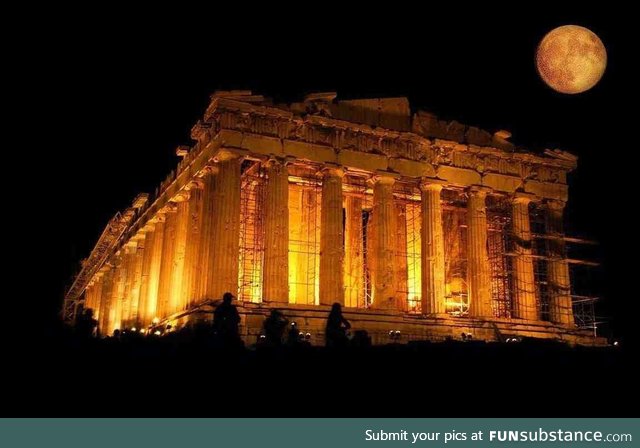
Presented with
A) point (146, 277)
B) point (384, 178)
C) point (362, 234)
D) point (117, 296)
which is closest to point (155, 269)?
point (146, 277)

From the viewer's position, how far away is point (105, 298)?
52.2 m

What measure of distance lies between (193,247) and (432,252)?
1093 cm

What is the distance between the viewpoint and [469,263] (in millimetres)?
35781

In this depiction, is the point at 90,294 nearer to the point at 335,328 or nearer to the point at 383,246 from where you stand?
the point at 383,246

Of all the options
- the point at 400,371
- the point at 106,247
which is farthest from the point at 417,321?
the point at 106,247

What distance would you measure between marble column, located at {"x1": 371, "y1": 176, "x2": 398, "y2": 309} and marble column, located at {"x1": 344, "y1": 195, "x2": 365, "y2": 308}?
1.69m

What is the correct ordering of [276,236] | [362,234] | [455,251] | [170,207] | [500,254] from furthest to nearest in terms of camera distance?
[455,251] < [170,207] < [362,234] < [500,254] < [276,236]

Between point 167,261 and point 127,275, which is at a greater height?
point 127,275

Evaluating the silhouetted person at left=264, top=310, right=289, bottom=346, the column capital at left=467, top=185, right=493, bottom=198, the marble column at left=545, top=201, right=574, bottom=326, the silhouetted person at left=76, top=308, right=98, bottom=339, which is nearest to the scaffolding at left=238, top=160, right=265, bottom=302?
the column capital at left=467, top=185, right=493, bottom=198

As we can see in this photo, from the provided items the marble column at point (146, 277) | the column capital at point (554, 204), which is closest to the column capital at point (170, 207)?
the marble column at point (146, 277)

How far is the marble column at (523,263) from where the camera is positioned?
1427 inches

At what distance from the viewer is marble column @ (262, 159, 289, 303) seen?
103 ft

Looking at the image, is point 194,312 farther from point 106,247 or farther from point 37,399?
point 106,247

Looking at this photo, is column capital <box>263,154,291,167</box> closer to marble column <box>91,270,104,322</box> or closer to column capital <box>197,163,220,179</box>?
column capital <box>197,163,220,179</box>
